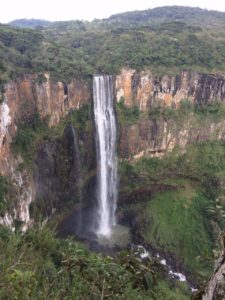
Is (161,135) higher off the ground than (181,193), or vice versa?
(161,135)

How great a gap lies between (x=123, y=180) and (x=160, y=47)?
12340mm

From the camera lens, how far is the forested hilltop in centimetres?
2498

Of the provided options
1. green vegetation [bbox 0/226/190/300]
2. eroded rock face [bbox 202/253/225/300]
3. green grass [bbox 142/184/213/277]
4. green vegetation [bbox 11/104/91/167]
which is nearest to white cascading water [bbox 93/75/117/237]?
green vegetation [bbox 11/104/91/167]

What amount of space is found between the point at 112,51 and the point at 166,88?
670 cm

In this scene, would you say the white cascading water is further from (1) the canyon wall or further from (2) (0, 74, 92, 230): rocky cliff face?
(2) (0, 74, 92, 230): rocky cliff face

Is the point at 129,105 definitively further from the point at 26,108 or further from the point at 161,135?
the point at 26,108

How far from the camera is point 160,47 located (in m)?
33.7

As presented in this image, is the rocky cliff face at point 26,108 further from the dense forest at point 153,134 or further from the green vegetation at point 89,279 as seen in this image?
the green vegetation at point 89,279

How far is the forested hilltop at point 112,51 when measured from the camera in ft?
82.0

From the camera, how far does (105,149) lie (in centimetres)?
2717

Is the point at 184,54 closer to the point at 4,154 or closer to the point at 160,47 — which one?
the point at 160,47

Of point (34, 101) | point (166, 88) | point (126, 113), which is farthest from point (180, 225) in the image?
point (34, 101)

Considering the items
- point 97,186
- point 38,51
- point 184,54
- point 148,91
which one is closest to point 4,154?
point 97,186

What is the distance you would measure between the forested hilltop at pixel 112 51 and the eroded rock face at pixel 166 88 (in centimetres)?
93
